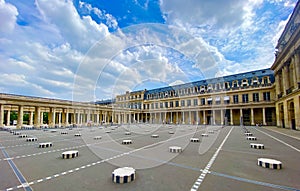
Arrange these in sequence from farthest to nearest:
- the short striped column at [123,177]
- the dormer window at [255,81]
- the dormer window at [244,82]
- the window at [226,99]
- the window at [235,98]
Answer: the window at [226,99] < the window at [235,98] < the dormer window at [244,82] < the dormer window at [255,81] < the short striped column at [123,177]

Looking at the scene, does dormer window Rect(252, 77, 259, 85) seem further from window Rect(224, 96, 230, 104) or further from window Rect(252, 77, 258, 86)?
window Rect(224, 96, 230, 104)

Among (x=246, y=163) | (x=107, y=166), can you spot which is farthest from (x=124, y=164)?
(x=246, y=163)

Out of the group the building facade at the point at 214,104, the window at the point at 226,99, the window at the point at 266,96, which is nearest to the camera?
the building facade at the point at 214,104

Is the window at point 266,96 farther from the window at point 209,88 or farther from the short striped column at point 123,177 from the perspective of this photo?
the short striped column at point 123,177

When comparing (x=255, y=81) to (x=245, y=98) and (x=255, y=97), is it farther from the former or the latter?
(x=245, y=98)

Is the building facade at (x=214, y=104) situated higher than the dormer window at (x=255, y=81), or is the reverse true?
the dormer window at (x=255, y=81)

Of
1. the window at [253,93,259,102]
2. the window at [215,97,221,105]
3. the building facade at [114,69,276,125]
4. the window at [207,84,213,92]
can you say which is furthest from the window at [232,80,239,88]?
the window at [207,84,213,92]

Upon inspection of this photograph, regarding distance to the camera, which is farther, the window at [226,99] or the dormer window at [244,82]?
the window at [226,99]

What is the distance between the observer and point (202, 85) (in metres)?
61.8

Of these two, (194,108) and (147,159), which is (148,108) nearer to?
(194,108)

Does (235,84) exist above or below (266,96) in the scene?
above

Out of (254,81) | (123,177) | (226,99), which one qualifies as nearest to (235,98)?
(226,99)

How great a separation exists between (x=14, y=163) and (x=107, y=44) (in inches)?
405

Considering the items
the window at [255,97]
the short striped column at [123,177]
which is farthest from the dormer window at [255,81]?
the short striped column at [123,177]
